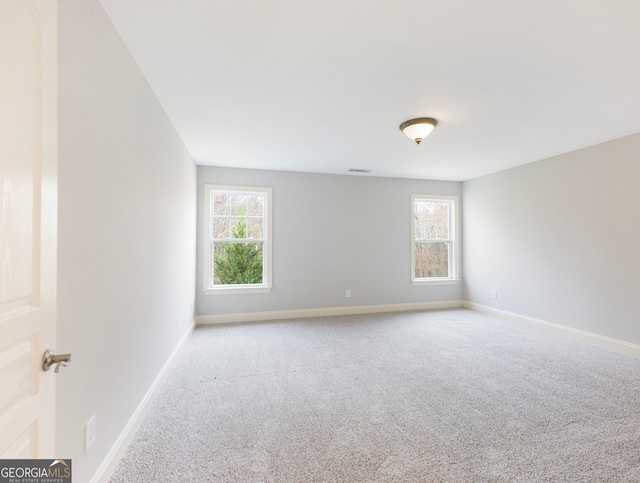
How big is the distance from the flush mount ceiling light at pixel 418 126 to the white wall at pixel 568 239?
2.28 metres

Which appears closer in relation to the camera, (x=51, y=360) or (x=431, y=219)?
(x=51, y=360)

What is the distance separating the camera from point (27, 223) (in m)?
0.80

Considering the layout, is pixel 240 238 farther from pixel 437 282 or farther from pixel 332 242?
pixel 437 282

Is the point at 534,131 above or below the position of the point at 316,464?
above

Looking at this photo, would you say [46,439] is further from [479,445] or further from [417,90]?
[417,90]

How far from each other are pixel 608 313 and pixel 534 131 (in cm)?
231

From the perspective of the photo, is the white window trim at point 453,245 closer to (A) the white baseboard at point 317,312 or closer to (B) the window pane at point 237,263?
(A) the white baseboard at point 317,312

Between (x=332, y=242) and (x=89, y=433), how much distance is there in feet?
13.0

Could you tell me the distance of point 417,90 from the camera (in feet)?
7.62

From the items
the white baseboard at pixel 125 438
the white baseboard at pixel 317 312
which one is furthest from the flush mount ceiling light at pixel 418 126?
the white baseboard at pixel 125 438

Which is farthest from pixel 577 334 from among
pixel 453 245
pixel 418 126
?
pixel 418 126

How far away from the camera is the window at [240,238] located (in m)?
4.62

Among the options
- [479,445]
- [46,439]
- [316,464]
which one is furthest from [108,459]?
[479,445]

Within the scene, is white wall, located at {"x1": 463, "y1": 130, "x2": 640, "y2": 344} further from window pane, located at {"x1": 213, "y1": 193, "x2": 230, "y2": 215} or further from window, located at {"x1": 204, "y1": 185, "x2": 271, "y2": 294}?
window pane, located at {"x1": 213, "y1": 193, "x2": 230, "y2": 215}
